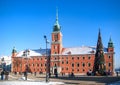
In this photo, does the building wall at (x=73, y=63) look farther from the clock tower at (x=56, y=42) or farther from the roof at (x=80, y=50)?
the clock tower at (x=56, y=42)

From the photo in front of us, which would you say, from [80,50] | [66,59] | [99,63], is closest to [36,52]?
[66,59]

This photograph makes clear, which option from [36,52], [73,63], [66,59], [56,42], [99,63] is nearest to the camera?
[99,63]

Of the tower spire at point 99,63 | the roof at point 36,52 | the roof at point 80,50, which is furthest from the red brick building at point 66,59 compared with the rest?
the tower spire at point 99,63

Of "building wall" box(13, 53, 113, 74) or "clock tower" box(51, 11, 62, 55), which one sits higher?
"clock tower" box(51, 11, 62, 55)

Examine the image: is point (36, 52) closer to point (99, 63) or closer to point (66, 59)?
point (66, 59)


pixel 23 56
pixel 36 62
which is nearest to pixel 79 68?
pixel 36 62

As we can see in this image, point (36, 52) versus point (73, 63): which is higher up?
point (36, 52)

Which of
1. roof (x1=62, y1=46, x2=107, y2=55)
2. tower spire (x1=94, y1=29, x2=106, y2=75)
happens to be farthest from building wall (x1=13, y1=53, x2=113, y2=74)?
tower spire (x1=94, y1=29, x2=106, y2=75)

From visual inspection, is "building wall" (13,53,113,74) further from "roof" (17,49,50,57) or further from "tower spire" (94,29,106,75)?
"tower spire" (94,29,106,75)

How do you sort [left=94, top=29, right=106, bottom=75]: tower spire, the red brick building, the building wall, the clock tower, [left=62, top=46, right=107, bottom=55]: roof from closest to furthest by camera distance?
[left=94, top=29, right=106, bottom=75]: tower spire
the building wall
the red brick building
[left=62, top=46, right=107, bottom=55]: roof
the clock tower

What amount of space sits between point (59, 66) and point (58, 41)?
894 centimetres

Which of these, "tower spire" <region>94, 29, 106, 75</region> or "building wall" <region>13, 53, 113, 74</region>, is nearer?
"tower spire" <region>94, 29, 106, 75</region>

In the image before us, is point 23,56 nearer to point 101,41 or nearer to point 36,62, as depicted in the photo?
point 36,62

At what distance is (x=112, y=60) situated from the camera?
3236 inches
